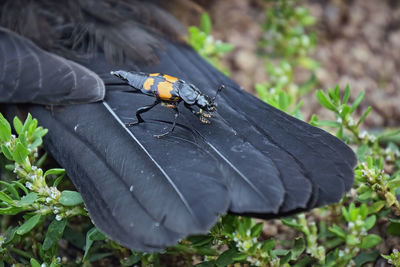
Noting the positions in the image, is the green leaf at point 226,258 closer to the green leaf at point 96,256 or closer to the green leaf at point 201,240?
the green leaf at point 201,240

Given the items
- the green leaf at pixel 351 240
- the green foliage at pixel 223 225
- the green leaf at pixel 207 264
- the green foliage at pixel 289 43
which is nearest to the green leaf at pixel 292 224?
the green foliage at pixel 223 225

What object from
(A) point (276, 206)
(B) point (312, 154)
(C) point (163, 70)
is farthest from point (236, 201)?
(C) point (163, 70)

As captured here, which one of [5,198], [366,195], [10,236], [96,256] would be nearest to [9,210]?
[5,198]

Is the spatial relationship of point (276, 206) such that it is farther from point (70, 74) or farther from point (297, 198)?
point (70, 74)

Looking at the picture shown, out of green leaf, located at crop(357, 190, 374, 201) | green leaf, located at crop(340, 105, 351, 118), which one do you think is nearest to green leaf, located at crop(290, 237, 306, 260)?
green leaf, located at crop(357, 190, 374, 201)

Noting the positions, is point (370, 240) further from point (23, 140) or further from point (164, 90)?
point (23, 140)

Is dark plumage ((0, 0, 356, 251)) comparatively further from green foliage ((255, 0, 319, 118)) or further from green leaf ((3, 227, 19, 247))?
green foliage ((255, 0, 319, 118))
